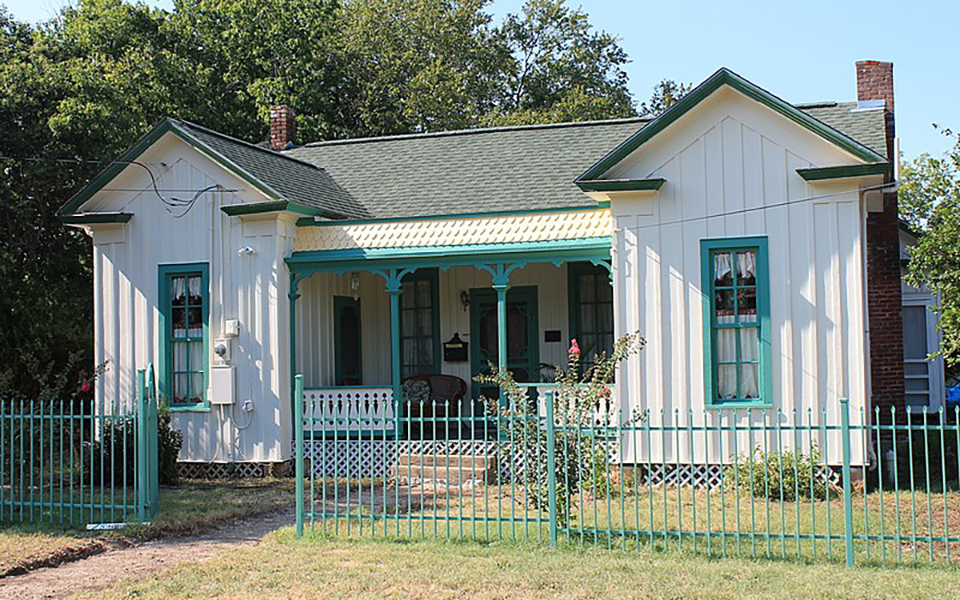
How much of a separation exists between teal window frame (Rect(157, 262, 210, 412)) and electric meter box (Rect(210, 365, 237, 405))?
252mm

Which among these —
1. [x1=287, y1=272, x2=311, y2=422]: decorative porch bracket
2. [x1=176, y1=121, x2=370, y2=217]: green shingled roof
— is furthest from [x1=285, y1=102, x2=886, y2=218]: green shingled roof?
[x1=287, y1=272, x2=311, y2=422]: decorative porch bracket

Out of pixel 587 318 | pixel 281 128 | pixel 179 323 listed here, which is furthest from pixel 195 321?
pixel 281 128

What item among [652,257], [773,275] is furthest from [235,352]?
[773,275]

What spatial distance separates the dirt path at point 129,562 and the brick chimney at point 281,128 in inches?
464

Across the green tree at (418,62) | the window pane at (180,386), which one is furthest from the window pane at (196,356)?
the green tree at (418,62)

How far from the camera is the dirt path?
951 centimetres

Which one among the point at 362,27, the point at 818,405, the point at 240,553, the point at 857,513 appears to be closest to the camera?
the point at 240,553

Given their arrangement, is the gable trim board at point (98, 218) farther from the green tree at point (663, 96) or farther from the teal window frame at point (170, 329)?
the green tree at point (663, 96)

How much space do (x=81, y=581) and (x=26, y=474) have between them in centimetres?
787

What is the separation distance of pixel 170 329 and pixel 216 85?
17.6m

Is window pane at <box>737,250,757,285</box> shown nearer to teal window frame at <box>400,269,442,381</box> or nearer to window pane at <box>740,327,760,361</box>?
window pane at <box>740,327,760,361</box>

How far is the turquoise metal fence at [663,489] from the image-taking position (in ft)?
32.2

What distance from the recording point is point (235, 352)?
55.1 feet

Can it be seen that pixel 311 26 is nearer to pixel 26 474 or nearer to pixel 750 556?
pixel 26 474
